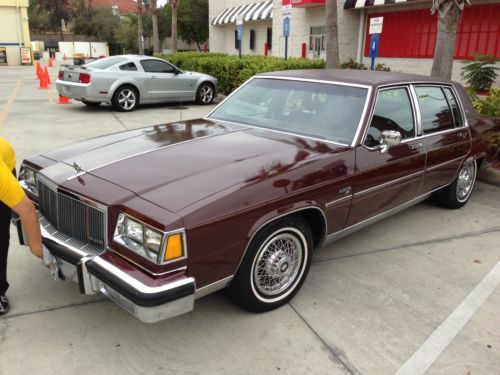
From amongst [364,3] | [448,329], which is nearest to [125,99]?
[448,329]

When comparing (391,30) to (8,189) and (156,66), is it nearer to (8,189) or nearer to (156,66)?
(156,66)

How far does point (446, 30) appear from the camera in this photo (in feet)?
26.4

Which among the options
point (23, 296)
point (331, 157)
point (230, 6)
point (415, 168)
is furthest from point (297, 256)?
point (230, 6)

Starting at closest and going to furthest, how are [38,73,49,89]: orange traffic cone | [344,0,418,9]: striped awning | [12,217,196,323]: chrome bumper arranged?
1. [12,217,196,323]: chrome bumper
2. [344,0,418,9]: striped awning
3. [38,73,49,89]: orange traffic cone

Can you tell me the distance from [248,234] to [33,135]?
7615mm

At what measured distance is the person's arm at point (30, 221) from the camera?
2652 millimetres

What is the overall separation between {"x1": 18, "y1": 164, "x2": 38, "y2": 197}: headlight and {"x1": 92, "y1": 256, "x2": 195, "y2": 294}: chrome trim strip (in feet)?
3.95

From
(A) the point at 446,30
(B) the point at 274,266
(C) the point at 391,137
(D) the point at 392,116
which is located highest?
(A) the point at 446,30

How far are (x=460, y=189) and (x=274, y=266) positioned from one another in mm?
3276

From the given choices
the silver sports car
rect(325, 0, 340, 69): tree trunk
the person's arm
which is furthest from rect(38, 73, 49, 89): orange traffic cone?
the person's arm

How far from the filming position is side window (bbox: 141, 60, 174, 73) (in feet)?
40.7

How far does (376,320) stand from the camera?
128 inches

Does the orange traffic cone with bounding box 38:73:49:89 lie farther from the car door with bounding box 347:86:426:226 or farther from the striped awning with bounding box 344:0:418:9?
the car door with bounding box 347:86:426:226

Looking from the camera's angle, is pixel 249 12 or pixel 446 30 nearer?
pixel 446 30
